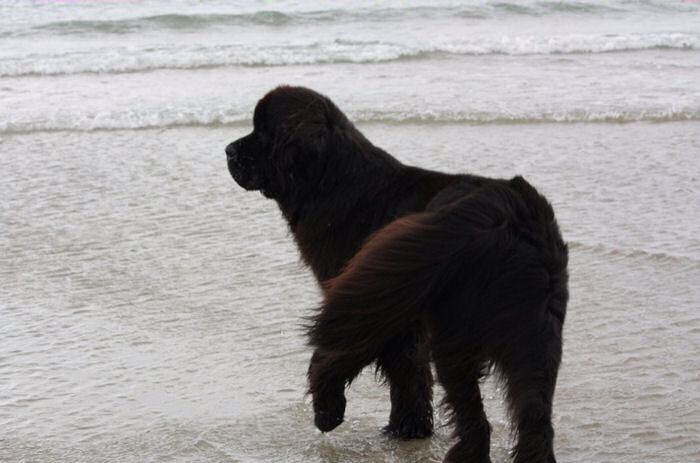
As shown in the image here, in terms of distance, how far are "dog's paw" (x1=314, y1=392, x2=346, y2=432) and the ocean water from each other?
0.97 feet

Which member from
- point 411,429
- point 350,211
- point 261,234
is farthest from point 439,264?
point 261,234

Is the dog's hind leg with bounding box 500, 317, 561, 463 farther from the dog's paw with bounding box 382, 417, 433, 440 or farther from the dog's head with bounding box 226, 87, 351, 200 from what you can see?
the dog's head with bounding box 226, 87, 351, 200

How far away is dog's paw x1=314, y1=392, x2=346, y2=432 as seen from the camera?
337cm

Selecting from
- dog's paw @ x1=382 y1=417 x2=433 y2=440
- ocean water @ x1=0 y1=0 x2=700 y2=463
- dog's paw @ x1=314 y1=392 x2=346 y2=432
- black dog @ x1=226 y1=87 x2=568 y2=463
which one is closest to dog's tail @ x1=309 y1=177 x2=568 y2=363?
black dog @ x1=226 y1=87 x2=568 y2=463

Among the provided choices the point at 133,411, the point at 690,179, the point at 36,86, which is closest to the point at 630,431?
the point at 133,411

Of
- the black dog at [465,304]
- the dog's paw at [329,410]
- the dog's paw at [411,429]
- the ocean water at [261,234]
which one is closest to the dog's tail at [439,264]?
the black dog at [465,304]

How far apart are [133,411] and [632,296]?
8.99ft

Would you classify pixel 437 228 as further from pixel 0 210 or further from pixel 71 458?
pixel 0 210

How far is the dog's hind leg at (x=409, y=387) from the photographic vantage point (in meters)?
3.47

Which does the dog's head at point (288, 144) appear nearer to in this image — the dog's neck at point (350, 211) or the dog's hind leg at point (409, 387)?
the dog's neck at point (350, 211)

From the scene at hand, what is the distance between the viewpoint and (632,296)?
526 centimetres

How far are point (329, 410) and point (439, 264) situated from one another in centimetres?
84

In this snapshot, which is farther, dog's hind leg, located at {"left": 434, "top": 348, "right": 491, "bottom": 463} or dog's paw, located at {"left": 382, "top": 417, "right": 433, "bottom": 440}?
dog's paw, located at {"left": 382, "top": 417, "right": 433, "bottom": 440}

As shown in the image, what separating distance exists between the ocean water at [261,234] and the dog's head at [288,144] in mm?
867
